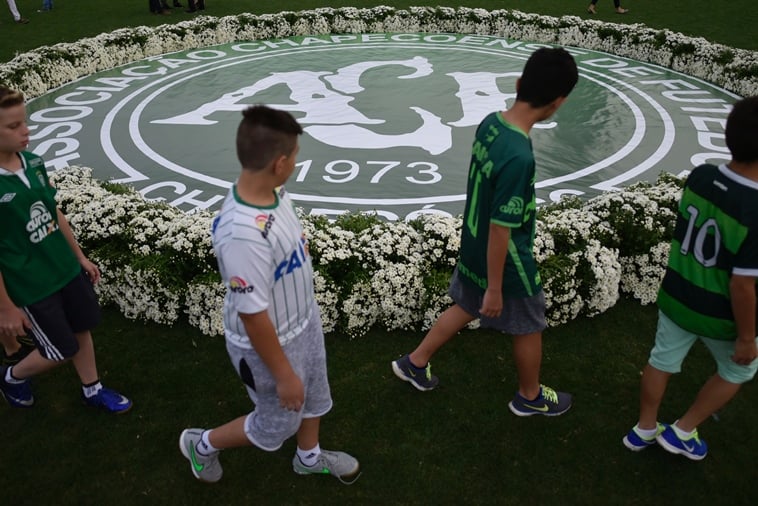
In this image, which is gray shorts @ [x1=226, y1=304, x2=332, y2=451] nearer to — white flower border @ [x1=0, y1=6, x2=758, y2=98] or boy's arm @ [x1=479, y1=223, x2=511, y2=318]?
boy's arm @ [x1=479, y1=223, x2=511, y2=318]

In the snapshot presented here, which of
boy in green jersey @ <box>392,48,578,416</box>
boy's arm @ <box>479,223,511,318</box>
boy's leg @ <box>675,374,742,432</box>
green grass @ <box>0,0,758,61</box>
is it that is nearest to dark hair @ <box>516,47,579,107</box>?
boy in green jersey @ <box>392,48,578,416</box>

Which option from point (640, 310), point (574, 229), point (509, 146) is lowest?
point (640, 310)

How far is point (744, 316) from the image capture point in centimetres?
283

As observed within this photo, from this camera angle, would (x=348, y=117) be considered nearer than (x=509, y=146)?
No

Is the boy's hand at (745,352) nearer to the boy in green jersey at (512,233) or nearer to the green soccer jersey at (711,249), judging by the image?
the green soccer jersey at (711,249)

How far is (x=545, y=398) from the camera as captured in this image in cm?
382

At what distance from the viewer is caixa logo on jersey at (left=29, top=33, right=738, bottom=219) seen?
23.9ft

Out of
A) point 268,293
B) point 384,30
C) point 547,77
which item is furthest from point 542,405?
point 384,30

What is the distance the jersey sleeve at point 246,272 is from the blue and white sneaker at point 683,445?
2.61m

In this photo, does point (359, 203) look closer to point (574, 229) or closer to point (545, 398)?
point (574, 229)

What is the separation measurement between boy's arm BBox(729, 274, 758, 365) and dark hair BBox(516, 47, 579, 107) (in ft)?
4.05

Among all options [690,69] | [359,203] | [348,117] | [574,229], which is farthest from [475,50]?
[574,229]

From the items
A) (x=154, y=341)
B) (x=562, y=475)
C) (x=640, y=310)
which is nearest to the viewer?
(x=562, y=475)

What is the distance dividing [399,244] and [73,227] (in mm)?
2805
